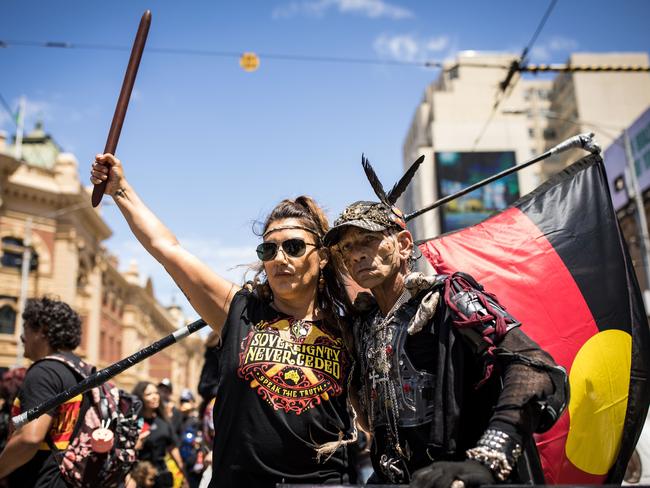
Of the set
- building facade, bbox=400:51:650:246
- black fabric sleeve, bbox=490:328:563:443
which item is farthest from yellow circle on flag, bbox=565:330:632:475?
building facade, bbox=400:51:650:246

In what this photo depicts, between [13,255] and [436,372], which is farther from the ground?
[13,255]

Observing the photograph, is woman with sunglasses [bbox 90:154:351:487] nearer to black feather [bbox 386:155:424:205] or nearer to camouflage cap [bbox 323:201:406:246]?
camouflage cap [bbox 323:201:406:246]

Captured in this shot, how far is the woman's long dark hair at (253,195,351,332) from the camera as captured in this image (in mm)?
2930

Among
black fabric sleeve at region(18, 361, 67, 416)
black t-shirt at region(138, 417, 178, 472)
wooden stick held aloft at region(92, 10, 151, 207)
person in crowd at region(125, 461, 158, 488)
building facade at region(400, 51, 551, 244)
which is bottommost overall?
person in crowd at region(125, 461, 158, 488)

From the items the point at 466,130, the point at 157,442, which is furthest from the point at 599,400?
the point at 466,130

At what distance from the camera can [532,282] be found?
352 centimetres

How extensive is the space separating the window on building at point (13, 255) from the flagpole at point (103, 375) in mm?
33985

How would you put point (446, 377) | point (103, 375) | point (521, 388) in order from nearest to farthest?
point (521, 388)
point (446, 377)
point (103, 375)

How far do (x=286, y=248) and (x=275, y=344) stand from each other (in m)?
0.46

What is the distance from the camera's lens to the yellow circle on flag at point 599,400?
308cm

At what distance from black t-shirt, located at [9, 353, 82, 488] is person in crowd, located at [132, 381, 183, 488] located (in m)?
2.67

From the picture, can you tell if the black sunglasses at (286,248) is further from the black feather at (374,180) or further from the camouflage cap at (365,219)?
the black feather at (374,180)

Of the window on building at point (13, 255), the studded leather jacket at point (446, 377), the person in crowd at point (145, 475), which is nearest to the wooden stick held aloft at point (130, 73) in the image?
the studded leather jacket at point (446, 377)

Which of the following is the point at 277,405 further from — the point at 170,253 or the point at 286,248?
the point at 170,253
